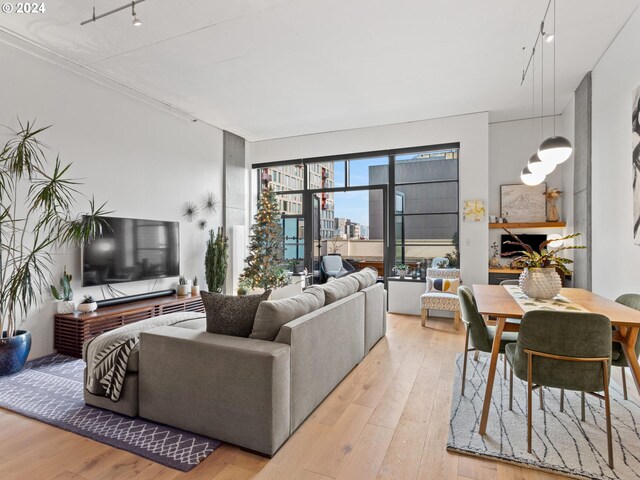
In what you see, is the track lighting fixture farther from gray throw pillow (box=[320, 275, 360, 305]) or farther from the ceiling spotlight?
gray throw pillow (box=[320, 275, 360, 305])

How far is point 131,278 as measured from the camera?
4707 mm

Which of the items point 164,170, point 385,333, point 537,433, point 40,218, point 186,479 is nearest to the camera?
point 186,479

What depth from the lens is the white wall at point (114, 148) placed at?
3.78m

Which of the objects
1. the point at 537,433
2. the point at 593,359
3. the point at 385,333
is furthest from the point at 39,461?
the point at 385,333

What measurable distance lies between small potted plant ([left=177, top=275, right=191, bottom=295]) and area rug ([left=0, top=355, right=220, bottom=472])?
6.51 ft

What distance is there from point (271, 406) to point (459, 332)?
350 centimetres

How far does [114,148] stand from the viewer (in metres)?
4.61

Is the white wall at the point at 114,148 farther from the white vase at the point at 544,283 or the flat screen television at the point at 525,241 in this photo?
the flat screen television at the point at 525,241

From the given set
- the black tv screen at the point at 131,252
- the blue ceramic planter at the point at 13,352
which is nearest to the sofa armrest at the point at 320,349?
the blue ceramic planter at the point at 13,352

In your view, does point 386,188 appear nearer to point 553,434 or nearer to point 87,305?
point 553,434

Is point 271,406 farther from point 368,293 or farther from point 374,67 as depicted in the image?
point 374,67

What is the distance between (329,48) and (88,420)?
3.98 m

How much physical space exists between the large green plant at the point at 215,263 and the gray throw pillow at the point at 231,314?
11.8 feet

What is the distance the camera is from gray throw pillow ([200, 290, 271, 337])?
7.65 ft
